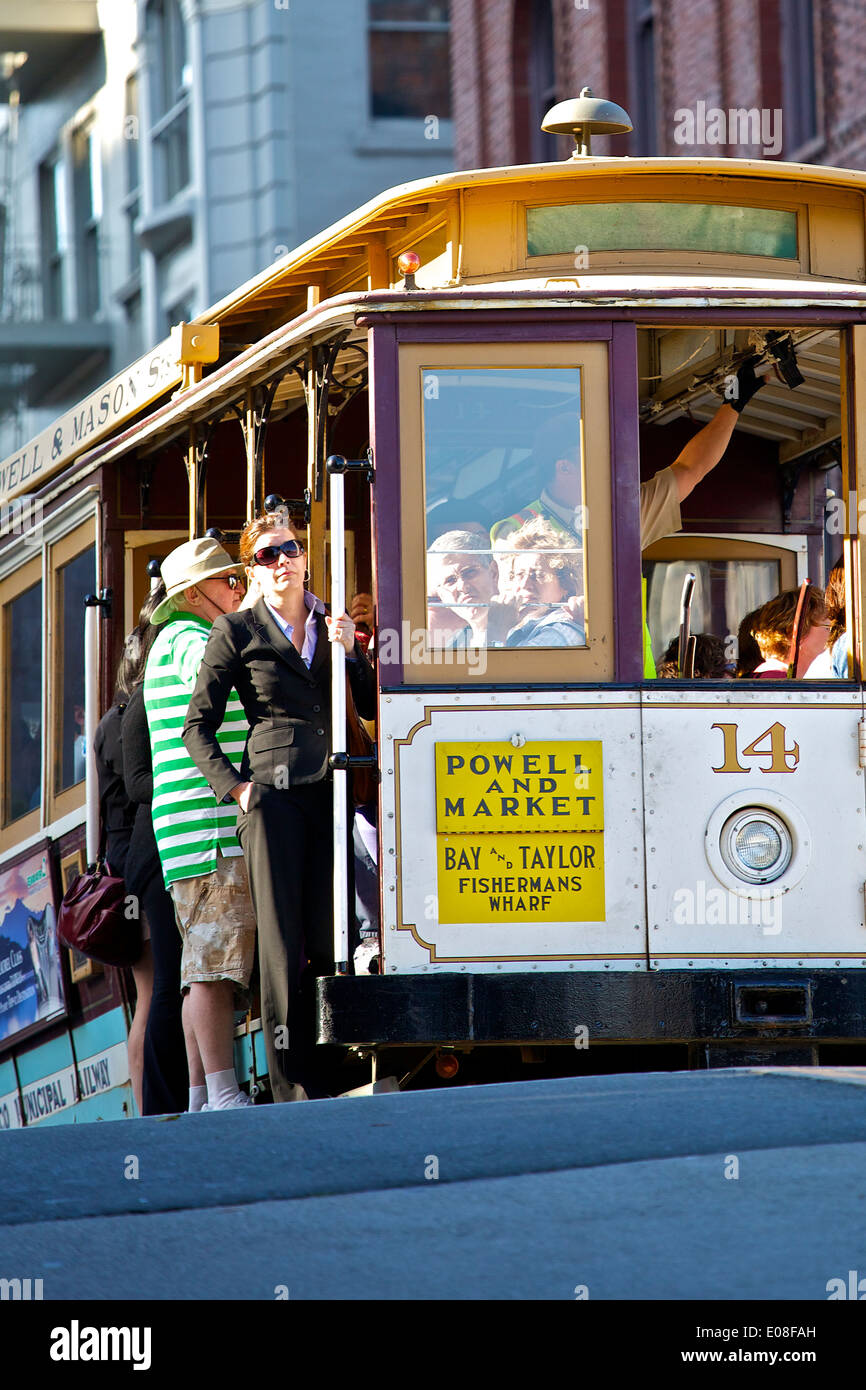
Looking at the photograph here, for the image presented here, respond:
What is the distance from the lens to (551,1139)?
5.84 m

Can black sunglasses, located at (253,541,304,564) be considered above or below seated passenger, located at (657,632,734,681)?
above

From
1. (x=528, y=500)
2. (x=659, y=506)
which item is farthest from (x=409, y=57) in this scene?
(x=528, y=500)

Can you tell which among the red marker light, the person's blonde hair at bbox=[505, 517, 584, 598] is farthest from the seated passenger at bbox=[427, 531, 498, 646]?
the red marker light

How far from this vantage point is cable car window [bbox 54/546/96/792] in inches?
400

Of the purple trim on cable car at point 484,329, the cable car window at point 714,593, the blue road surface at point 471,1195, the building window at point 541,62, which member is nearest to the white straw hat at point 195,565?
the purple trim on cable car at point 484,329

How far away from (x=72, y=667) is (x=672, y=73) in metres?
12.5

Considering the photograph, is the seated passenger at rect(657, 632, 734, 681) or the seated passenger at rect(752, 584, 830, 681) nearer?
the seated passenger at rect(752, 584, 830, 681)

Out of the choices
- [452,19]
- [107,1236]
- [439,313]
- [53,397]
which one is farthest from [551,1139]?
[53,397]

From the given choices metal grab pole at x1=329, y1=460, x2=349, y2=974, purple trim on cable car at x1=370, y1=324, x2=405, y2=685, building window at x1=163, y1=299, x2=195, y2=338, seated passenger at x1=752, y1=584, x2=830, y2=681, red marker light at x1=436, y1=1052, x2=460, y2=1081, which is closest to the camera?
metal grab pole at x1=329, y1=460, x2=349, y2=974

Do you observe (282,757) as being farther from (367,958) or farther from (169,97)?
(169,97)

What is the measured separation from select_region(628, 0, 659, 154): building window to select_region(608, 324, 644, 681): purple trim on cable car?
14838 mm

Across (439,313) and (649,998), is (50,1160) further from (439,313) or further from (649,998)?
(439,313)

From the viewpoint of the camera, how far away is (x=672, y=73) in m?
20.8

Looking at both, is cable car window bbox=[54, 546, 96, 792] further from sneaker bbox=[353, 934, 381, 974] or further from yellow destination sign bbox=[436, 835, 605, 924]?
yellow destination sign bbox=[436, 835, 605, 924]
